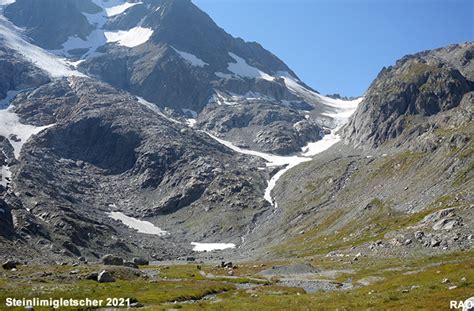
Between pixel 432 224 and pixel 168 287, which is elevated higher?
pixel 432 224

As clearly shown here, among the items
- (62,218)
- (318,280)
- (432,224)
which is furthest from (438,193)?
(62,218)

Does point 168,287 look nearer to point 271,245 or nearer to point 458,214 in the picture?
point 458,214

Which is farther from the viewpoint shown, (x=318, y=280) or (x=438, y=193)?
(x=438, y=193)

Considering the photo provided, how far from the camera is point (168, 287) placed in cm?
5722

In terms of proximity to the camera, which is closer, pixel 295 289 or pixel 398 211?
pixel 295 289

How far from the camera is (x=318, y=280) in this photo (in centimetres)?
6738

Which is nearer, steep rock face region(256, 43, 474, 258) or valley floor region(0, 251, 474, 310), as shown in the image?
valley floor region(0, 251, 474, 310)

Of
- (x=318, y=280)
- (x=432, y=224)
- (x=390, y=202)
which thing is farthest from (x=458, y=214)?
(x=390, y=202)

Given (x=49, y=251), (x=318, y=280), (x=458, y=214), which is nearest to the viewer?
(x=318, y=280)

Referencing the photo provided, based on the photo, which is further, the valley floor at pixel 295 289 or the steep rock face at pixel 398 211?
the steep rock face at pixel 398 211

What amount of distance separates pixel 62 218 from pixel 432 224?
13000 centimetres

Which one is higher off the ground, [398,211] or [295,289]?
[398,211]

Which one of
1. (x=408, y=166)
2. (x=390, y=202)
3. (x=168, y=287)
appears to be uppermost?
(x=408, y=166)

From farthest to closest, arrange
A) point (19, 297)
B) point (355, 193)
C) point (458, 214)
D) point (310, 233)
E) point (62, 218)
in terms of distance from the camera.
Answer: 1. point (355, 193)
2. point (62, 218)
3. point (310, 233)
4. point (458, 214)
5. point (19, 297)
